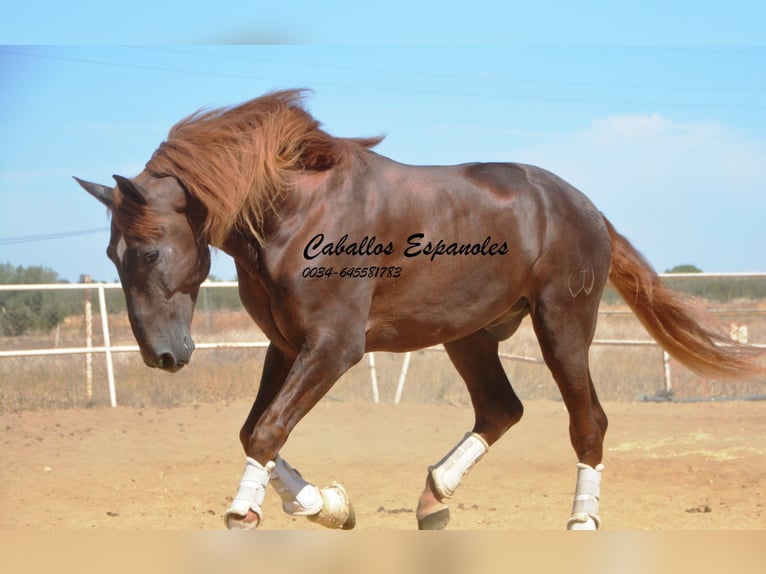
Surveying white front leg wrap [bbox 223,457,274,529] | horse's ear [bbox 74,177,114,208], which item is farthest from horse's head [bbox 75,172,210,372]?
white front leg wrap [bbox 223,457,274,529]

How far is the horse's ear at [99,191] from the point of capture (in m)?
3.74

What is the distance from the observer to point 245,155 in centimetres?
394

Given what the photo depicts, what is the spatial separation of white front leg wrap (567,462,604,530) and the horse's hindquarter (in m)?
0.96

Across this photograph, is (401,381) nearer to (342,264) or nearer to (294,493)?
(294,493)

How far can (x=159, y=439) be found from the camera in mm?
8727

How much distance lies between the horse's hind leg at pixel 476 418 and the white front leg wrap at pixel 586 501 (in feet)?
1.59

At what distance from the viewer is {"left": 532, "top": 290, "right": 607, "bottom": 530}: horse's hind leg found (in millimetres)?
4617

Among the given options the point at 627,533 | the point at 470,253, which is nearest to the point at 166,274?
the point at 470,253

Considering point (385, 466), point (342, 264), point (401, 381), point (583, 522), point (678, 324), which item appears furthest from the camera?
point (401, 381)

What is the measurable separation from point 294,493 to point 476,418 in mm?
1203

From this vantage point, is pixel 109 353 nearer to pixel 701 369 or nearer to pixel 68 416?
pixel 68 416

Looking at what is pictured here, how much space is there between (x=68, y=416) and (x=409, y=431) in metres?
3.75

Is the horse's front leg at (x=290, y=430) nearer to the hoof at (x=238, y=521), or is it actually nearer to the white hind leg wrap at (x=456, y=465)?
the hoof at (x=238, y=521)

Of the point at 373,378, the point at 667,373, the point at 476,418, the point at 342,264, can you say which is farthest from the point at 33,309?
the point at 342,264
